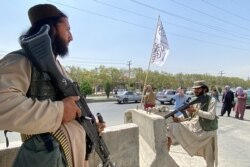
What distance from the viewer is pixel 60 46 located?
2018 millimetres

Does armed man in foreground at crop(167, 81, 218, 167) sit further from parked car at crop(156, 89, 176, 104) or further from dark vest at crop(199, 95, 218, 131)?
parked car at crop(156, 89, 176, 104)

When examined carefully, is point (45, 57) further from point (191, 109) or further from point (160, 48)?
point (160, 48)

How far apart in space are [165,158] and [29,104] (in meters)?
3.80

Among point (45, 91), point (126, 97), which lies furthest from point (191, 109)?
point (126, 97)

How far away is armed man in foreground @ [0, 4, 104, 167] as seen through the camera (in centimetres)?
162

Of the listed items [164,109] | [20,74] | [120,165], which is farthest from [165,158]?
[20,74]

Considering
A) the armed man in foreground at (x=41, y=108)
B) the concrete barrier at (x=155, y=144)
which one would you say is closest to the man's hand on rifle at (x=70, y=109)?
the armed man in foreground at (x=41, y=108)

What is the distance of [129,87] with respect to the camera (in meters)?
62.1

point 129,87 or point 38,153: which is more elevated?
point 38,153

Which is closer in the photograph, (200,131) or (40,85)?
(40,85)

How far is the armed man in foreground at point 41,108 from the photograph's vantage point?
1624mm

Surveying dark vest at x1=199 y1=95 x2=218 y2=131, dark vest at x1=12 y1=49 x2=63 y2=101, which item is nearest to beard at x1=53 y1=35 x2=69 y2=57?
dark vest at x1=12 y1=49 x2=63 y2=101

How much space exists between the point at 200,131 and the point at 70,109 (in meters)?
3.85

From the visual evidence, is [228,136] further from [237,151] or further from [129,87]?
[129,87]
